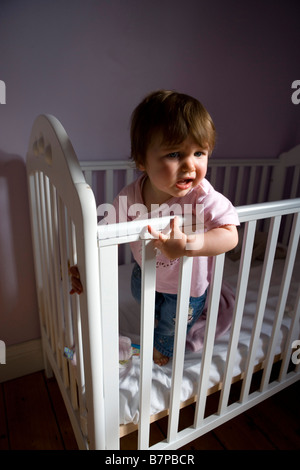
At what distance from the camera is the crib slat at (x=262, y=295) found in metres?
0.77

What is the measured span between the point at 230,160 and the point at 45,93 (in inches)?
37.5

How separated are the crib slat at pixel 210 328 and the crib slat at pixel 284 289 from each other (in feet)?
0.82

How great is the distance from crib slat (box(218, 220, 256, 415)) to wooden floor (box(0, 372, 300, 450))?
0.77 feet

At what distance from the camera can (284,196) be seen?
1886 millimetres

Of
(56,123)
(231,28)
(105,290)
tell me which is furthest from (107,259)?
(231,28)

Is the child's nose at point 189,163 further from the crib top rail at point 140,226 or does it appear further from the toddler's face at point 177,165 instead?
the crib top rail at point 140,226

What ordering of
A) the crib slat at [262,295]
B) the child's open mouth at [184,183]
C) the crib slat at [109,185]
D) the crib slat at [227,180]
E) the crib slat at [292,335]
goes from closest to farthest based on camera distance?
1. the child's open mouth at [184,183]
2. the crib slat at [262,295]
3. the crib slat at [292,335]
4. the crib slat at [109,185]
5. the crib slat at [227,180]

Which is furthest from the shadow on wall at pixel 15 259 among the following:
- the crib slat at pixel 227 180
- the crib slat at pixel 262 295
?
the crib slat at pixel 227 180

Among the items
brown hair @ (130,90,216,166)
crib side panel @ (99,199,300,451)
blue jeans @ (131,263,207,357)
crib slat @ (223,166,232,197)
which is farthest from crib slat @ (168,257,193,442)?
crib slat @ (223,166,232,197)

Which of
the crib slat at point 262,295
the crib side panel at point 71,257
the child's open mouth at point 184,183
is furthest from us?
the crib slat at point 262,295

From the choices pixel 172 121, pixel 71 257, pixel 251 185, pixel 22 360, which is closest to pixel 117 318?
pixel 71 257

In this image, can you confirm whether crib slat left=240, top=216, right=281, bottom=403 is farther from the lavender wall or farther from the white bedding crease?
the lavender wall

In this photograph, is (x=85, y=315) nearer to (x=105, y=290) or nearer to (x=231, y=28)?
(x=105, y=290)

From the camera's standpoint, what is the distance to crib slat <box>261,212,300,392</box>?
2.70 feet
